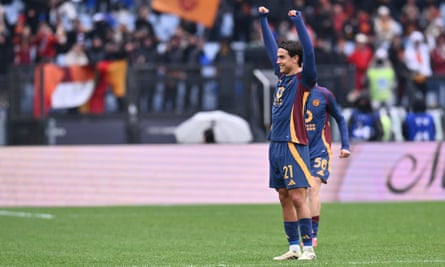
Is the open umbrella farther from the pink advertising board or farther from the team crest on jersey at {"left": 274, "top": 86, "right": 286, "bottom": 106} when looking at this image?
the team crest on jersey at {"left": 274, "top": 86, "right": 286, "bottom": 106}

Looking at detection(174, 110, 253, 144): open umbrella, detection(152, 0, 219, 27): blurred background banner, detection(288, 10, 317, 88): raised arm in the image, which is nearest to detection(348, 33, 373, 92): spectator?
detection(152, 0, 219, 27): blurred background banner

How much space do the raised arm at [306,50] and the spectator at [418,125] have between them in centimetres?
1337

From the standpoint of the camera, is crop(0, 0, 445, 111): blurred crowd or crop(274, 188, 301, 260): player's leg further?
crop(0, 0, 445, 111): blurred crowd

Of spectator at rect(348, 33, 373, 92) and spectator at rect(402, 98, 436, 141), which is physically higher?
spectator at rect(348, 33, 373, 92)

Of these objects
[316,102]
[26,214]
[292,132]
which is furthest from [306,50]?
[26,214]

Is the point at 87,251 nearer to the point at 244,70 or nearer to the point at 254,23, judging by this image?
the point at 244,70

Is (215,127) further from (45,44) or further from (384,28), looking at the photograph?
(384,28)

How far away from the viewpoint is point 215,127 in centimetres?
2309

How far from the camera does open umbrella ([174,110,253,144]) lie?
75.4ft

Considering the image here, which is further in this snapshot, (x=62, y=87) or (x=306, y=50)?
(x=62, y=87)

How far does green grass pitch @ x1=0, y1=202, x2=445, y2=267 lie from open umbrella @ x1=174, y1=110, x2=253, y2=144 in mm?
1972

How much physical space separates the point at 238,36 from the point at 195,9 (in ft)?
8.82

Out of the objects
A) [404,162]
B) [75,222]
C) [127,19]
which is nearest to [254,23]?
[127,19]

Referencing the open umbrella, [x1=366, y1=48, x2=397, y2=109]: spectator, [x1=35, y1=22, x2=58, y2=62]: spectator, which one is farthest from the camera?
[x1=35, y1=22, x2=58, y2=62]: spectator
